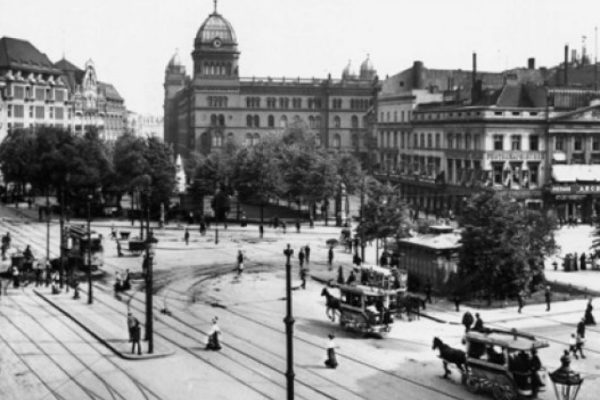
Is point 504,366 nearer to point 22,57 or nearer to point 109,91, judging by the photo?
point 22,57

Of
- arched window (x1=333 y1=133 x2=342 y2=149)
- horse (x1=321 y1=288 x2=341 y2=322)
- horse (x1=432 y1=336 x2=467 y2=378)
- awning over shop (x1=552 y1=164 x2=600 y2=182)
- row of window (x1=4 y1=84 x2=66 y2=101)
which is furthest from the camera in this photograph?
arched window (x1=333 y1=133 x2=342 y2=149)

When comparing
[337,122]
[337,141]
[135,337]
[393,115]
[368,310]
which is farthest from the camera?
[337,141]

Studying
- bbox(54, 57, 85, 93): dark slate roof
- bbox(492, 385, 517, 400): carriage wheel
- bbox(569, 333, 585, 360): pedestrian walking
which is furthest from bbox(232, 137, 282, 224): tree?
bbox(54, 57, 85, 93): dark slate roof

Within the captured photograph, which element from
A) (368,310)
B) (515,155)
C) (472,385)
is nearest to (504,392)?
(472,385)

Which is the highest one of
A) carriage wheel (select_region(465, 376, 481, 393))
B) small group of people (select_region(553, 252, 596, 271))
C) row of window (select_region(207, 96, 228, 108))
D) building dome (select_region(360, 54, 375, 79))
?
building dome (select_region(360, 54, 375, 79))

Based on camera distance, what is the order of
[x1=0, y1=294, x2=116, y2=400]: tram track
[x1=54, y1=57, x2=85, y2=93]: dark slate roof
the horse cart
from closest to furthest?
1. the horse cart
2. [x1=0, y1=294, x2=116, y2=400]: tram track
3. [x1=54, y1=57, x2=85, y2=93]: dark slate roof

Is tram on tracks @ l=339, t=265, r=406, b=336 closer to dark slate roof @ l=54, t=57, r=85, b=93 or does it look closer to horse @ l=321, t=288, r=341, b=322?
horse @ l=321, t=288, r=341, b=322

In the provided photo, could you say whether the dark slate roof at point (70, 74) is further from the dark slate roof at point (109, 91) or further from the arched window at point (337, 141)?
the arched window at point (337, 141)

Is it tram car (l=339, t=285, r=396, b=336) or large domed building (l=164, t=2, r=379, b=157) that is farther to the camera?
large domed building (l=164, t=2, r=379, b=157)
